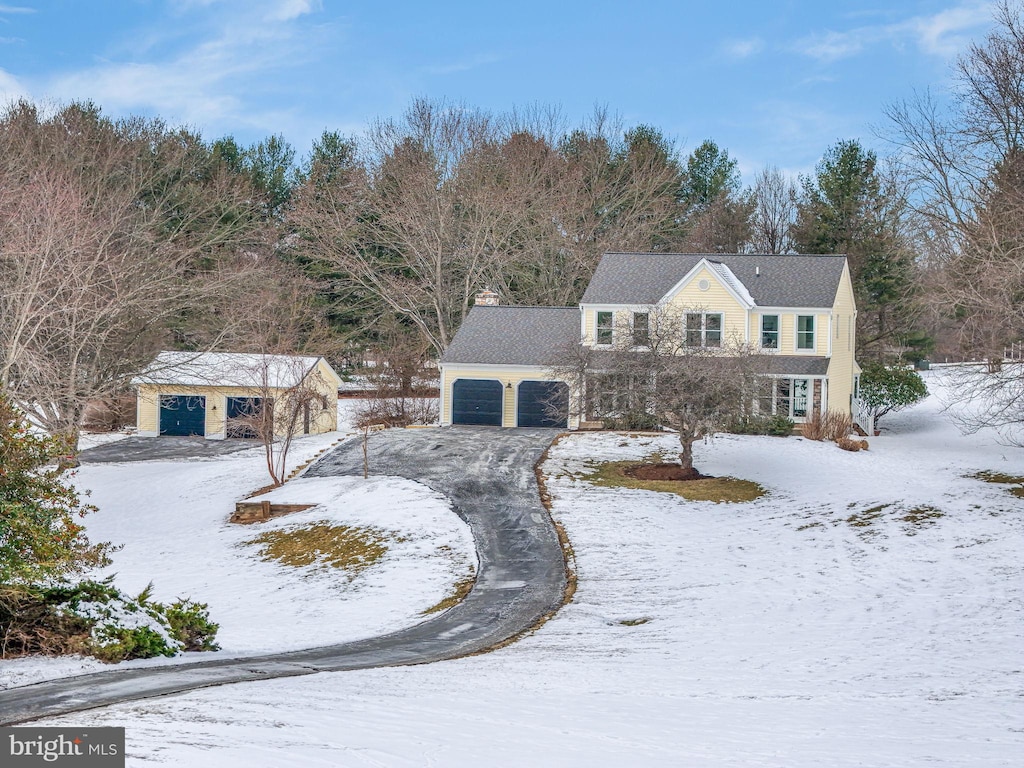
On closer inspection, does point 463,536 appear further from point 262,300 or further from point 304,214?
point 304,214

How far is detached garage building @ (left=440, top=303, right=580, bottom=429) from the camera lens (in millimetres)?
42344

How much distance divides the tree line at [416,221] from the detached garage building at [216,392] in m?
1.27

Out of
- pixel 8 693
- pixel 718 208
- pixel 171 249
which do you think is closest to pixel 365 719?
pixel 8 693

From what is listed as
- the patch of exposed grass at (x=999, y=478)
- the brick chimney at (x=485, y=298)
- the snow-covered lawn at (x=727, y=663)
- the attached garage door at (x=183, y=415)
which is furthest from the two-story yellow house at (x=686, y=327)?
the attached garage door at (x=183, y=415)

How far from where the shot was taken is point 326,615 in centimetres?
2103

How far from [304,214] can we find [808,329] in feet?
86.7

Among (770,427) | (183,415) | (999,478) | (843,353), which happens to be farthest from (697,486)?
(183,415)

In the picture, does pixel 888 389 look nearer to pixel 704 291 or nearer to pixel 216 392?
pixel 704 291

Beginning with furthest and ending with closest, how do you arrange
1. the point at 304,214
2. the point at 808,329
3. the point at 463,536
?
the point at 304,214 < the point at 808,329 < the point at 463,536

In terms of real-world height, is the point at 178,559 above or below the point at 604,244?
below

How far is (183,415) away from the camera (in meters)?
44.6

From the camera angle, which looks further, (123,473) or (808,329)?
(808,329)

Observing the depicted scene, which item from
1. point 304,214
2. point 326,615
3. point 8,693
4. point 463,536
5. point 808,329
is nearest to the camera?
point 8,693

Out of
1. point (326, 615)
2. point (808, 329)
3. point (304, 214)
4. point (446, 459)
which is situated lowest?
point (326, 615)
